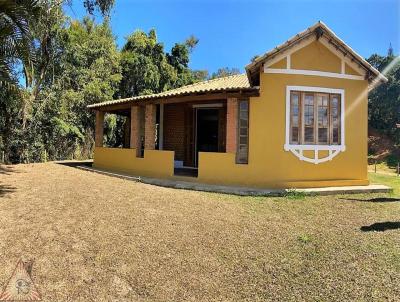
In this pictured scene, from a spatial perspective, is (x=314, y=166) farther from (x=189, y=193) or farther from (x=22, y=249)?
(x=22, y=249)

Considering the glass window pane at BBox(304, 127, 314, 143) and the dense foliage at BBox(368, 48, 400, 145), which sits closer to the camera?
the glass window pane at BBox(304, 127, 314, 143)

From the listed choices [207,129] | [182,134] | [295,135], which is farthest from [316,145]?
[182,134]

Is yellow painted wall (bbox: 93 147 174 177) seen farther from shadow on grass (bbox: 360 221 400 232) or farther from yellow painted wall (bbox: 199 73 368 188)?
shadow on grass (bbox: 360 221 400 232)

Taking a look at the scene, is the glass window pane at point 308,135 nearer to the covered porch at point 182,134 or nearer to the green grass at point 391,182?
the covered porch at point 182,134

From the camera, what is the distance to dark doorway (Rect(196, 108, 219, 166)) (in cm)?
1491

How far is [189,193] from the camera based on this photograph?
988 centimetres

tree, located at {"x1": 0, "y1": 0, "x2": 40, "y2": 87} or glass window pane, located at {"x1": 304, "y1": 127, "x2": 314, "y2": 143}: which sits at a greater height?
tree, located at {"x1": 0, "y1": 0, "x2": 40, "y2": 87}

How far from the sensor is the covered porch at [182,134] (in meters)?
11.2

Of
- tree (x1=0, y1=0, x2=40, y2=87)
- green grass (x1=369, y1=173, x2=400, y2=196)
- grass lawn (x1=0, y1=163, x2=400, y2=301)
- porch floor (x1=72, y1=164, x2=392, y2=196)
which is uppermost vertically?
tree (x1=0, y1=0, x2=40, y2=87)

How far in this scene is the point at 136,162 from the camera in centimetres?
1338

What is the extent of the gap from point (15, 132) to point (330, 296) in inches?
757

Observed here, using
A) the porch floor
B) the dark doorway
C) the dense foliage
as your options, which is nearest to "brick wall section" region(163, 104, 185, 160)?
the dark doorway

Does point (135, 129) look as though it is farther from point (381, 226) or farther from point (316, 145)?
point (381, 226)

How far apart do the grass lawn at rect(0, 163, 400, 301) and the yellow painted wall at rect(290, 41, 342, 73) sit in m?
4.54
